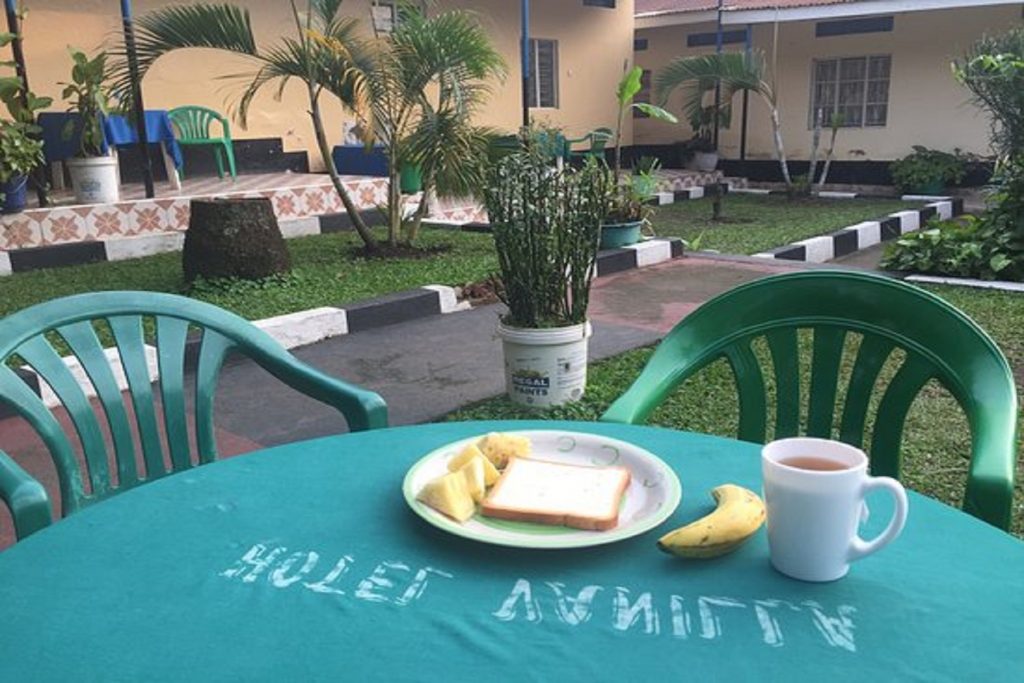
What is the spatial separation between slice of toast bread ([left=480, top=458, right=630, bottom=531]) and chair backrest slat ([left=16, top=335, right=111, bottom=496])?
43.2 inches

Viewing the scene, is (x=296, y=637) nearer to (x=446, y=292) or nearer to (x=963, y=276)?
(x=446, y=292)

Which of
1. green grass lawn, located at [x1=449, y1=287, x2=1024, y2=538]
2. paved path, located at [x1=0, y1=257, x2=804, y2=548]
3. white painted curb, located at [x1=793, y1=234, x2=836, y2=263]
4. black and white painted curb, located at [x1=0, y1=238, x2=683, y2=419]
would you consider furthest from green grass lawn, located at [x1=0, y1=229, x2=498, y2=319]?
white painted curb, located at [x1=793, y1=234, x2=836, y2=263]

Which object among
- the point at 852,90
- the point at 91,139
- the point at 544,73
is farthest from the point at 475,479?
the point at 852,90

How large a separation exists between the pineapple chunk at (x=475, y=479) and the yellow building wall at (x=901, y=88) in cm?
1386

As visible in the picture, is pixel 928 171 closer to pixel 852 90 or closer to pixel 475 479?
pixel 852 90

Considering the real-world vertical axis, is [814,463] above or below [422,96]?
below

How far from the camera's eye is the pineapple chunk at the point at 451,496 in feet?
4.09

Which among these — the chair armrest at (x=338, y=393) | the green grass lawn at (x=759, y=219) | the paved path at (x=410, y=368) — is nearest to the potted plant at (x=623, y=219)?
the paved path at (x=410, y=368)

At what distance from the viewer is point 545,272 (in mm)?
3623

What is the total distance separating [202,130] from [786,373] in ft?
28.8

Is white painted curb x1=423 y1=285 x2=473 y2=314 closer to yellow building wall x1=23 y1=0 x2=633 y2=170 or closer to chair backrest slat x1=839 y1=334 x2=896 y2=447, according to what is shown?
chair backrest slat x1=839 y1=334 x2=896 y2=447

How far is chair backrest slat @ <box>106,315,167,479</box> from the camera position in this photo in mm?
2045

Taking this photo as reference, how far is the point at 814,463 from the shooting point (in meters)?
1.11

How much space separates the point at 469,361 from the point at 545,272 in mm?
1372
